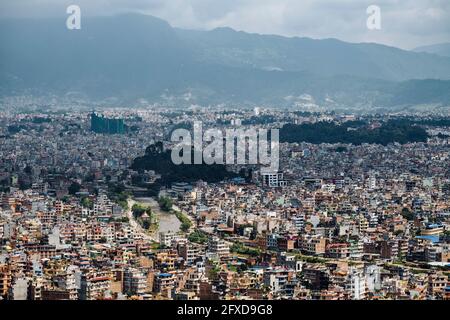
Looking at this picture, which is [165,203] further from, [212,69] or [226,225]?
[212,69]

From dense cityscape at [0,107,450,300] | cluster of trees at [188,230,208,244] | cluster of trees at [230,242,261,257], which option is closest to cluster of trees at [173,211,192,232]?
dense cityscape at [0,107,450,300]

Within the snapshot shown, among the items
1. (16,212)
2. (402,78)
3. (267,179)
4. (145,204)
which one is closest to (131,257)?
(16,212)

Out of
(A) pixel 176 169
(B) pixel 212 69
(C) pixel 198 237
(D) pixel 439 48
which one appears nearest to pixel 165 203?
(C) pixel 198 237

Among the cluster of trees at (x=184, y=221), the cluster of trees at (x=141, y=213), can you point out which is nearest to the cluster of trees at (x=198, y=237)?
the cluster of trees at (x=184, y=221)

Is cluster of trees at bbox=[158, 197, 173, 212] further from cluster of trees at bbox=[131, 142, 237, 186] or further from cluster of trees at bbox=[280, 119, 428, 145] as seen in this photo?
cluster of trees at bbox=[280, 119, 428, 145]

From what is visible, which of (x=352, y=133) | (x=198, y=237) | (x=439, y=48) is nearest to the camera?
(x=198, y=237)
